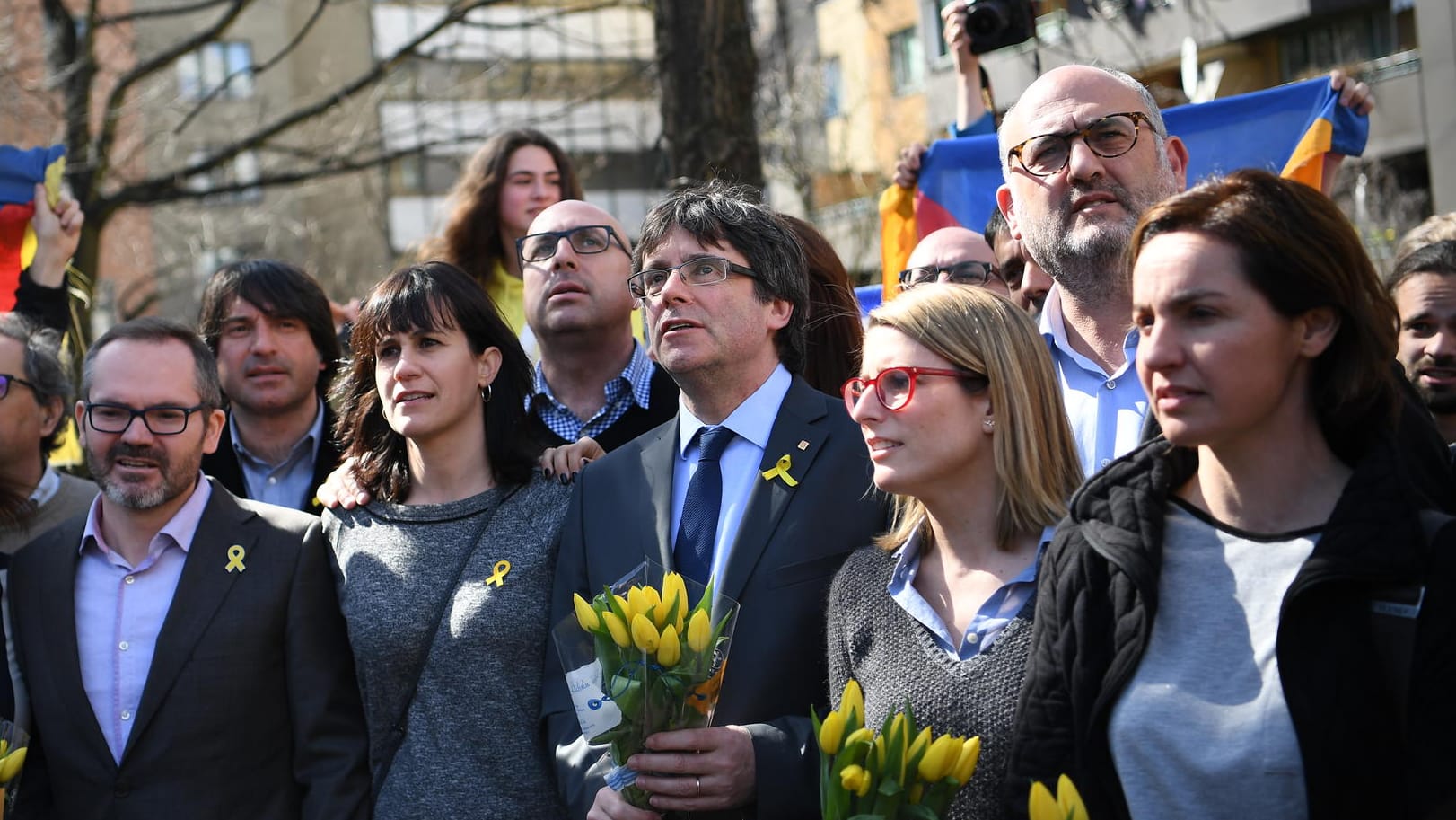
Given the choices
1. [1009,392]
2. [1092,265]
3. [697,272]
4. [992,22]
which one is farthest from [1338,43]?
[1009,392]

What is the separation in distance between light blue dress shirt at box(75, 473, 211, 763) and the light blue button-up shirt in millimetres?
2435

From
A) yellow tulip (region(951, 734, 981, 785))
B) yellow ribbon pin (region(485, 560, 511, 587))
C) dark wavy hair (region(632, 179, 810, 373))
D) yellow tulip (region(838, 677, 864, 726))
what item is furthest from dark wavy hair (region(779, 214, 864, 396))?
yellow tulip (region(951, 734, 981, 785))

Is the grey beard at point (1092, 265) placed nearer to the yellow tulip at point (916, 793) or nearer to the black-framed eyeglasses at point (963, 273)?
the black-framed eyeglasses at point (963, 273)

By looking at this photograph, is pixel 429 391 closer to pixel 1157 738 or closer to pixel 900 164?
pixel 1157 738

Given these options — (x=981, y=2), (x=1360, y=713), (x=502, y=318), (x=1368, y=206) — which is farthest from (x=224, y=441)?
(x=1368, y=206)

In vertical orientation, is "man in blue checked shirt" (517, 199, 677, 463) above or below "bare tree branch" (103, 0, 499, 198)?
below

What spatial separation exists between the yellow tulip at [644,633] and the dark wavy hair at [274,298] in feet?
9.28

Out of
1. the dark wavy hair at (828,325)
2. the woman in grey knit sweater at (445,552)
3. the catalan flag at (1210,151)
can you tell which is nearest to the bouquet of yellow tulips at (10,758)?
the woman in grey knit sweater at (445,552)

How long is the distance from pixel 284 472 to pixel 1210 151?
12.7 ft

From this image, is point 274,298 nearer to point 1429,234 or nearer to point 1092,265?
point 1092,265

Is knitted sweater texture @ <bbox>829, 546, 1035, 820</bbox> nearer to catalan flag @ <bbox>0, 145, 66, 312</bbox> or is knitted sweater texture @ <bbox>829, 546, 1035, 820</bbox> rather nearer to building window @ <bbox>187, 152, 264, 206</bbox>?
catalan flag @ <bbox>0, 145, 66, 312</bbox>

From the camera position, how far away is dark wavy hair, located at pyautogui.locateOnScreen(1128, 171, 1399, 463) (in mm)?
2936

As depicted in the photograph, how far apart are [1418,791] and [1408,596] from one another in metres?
0.33

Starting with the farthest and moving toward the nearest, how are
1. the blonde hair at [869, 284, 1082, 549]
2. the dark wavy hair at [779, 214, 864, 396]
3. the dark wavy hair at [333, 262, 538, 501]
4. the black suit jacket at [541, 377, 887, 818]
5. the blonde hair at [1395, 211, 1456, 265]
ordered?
the blonde hair at [1395, 211, 1456, 265] < the dark wavy hair at [779, 214, 864, 396] < the dark wavy hair at [333, 262, 538, 501] < the black suit jacket at [541, 377, 887, 818] < the blonde hair at [869, 284, 1082, 549]
